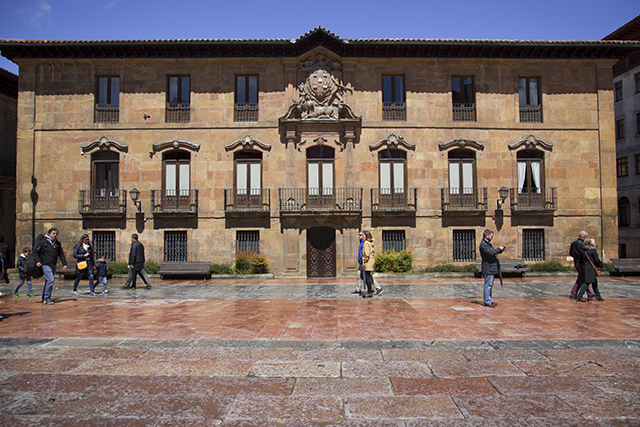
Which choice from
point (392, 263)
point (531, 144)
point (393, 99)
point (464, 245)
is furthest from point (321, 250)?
point (531, 144)

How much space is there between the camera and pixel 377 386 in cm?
493

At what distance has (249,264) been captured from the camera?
61.2 feet

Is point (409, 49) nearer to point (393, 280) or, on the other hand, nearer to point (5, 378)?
point (393, 280)

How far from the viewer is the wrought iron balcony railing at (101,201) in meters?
19.8

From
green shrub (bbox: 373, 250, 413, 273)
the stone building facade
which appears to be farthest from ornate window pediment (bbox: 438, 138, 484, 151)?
green shrub (bbox: 373, 250, 413, 273)

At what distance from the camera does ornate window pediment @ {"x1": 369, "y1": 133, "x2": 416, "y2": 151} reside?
1969 cm

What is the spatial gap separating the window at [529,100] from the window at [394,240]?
28.9 feet

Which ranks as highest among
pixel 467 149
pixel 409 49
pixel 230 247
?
pixel 409 49

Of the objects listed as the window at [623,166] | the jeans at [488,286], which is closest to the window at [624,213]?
the window at [623,166]

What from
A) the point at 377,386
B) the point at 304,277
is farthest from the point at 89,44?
the point at 377,386

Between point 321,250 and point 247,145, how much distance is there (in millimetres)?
6388

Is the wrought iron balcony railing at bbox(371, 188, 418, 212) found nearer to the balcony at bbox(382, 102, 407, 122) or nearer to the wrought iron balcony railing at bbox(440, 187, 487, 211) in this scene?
the wrought iron balcony railing at bbox(440, 187, 487, 211)

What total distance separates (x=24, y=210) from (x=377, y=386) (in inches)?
849

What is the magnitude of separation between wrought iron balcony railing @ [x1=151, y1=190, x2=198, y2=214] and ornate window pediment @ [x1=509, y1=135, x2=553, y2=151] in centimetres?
1625
